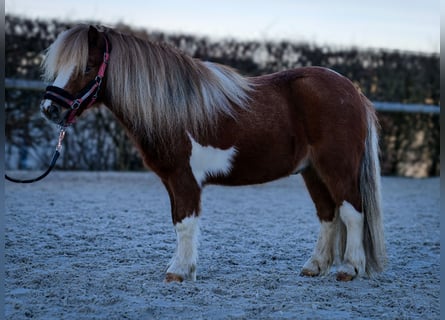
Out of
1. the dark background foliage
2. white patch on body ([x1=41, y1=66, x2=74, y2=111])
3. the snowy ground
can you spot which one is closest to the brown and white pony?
white patch on body ([x1=41, y1=66, x2=74, y2=111])

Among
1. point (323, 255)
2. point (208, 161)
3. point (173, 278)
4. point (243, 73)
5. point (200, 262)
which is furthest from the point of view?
point (243, 73)

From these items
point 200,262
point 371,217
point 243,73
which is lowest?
point 200,262

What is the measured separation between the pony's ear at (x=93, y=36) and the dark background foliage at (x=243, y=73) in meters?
6.73

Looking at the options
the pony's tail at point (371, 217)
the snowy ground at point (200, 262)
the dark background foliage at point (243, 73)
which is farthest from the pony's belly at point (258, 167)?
the dark background foliage at point (243, 73)

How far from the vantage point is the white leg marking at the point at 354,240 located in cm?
450

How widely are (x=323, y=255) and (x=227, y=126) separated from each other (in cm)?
121

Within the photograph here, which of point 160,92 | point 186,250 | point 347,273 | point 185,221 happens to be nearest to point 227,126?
point 160,92

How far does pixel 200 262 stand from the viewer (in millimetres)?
4949

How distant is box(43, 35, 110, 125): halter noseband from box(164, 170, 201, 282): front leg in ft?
Answer: 2.53

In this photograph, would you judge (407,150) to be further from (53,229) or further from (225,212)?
(53,229)

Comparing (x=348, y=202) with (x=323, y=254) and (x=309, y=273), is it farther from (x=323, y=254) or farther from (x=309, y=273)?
(x=309, y=273)

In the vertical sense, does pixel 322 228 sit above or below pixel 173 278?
above

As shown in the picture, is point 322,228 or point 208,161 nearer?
point 208,161

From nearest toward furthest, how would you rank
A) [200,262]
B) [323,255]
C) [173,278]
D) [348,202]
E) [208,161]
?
[173,278] < [208,161] < [348,202] < [323,255] < [200,262]
